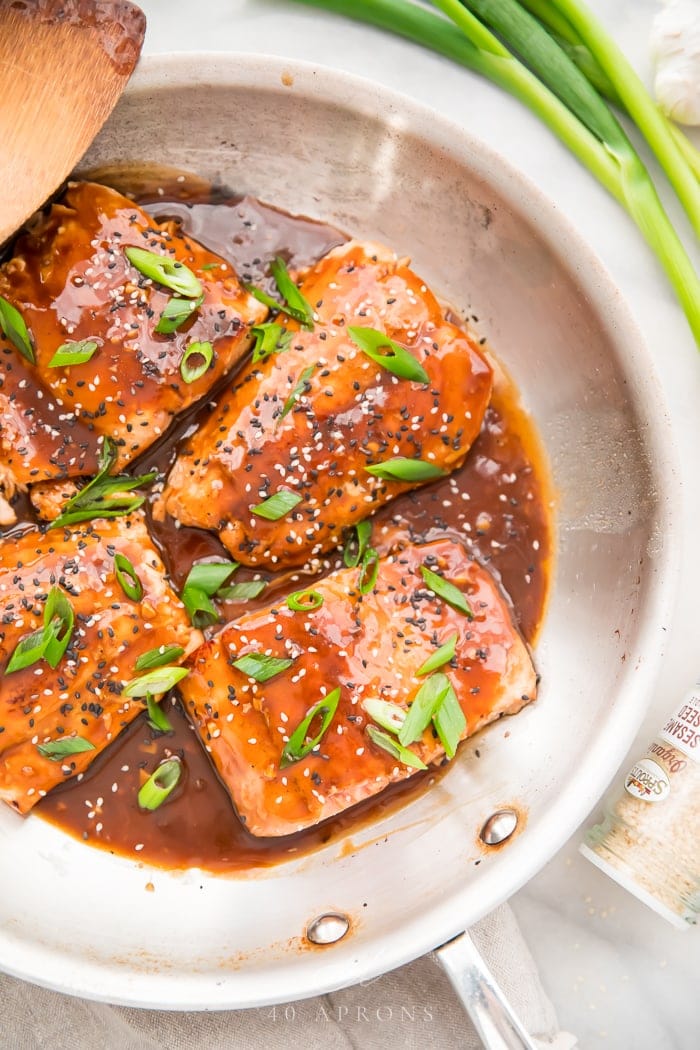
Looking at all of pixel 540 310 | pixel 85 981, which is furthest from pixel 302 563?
pixel 85 981

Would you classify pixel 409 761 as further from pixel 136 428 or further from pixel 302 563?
pixel 136 428

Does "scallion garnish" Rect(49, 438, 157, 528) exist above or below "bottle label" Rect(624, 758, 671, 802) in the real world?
below

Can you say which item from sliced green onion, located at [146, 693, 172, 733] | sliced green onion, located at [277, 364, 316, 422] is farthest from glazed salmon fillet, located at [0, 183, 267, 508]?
sliced green onion, located at [146, 693, 172, 733]

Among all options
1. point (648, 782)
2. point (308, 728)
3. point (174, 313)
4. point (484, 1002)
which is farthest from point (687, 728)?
point (174, 313)

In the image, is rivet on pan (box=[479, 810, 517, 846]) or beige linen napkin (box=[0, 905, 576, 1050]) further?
beige linen napkin (box=[0, 905, 576, 1050])

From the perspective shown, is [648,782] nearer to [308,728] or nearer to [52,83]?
[308,728]

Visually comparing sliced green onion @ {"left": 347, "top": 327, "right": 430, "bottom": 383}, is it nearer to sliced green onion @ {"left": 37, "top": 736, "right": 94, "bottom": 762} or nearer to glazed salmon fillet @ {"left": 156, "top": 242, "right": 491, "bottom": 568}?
glazed salmon fillet @ {"left": 156, "top": 242, "right": 491, "bottom": 568}

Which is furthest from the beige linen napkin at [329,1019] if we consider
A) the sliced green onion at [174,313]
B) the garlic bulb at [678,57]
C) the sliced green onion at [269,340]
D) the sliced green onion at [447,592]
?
the garlic bulb at [678,57]
